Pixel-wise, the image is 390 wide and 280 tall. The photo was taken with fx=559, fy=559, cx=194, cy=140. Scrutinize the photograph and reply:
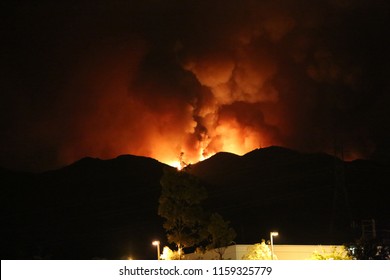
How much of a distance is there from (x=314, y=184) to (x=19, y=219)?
45.7m

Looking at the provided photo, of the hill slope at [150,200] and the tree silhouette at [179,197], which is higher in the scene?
the hill slope at [150,200]

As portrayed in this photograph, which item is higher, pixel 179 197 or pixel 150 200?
pixel 150 200

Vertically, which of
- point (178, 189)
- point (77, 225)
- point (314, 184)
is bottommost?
point (178, 189)

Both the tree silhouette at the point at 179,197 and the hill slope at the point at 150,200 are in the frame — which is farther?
the hill slope at the point at 150,200

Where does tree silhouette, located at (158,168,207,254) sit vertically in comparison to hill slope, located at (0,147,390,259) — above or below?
below

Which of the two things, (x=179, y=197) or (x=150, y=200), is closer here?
(x=179, y=197)

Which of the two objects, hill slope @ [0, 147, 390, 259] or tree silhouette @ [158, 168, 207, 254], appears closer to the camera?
tree silhouette @ [158, 168, 207, 254]

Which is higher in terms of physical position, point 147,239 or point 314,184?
point 314,184

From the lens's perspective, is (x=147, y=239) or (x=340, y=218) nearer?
(x=340, y=218)

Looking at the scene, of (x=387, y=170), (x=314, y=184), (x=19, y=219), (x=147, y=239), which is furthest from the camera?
(x=387, y=170)
